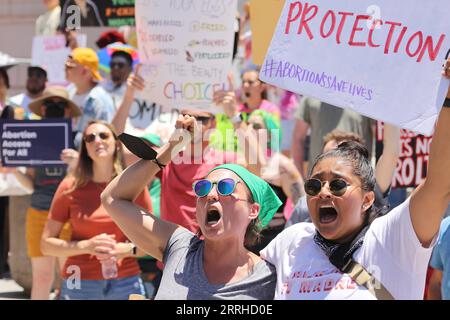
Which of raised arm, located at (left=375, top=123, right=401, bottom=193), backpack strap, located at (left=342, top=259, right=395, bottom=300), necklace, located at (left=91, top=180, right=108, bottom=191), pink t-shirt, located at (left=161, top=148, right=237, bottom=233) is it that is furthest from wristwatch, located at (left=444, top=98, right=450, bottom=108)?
necklace, located at (left=91, top=180, right=108, bottom=191)

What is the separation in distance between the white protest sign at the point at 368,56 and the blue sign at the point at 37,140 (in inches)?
119

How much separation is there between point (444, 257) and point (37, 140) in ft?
10.3

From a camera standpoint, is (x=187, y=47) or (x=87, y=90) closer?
(x=187, y=47)

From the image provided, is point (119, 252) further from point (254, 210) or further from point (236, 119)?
point (254, 210)

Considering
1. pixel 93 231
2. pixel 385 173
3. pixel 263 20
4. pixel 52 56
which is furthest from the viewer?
pixel 52 56

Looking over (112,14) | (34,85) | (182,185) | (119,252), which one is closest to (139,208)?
(119,252)

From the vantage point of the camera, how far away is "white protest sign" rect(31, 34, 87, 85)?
393 inches

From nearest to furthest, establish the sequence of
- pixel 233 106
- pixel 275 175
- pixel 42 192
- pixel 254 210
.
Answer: pixel 254 210
pixel 233 106
pixel 275 175
pixel 42 192

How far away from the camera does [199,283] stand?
12.3 ft

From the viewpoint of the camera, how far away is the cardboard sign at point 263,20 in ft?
16.0

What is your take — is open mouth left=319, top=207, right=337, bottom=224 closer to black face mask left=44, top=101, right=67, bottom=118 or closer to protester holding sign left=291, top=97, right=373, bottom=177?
protester holding sign left=291, top=97, right=373, bottom=177

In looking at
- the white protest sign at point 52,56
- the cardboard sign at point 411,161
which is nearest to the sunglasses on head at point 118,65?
the white protest sign at point 52,56

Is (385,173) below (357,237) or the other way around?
below

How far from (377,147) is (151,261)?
67.4 inches
